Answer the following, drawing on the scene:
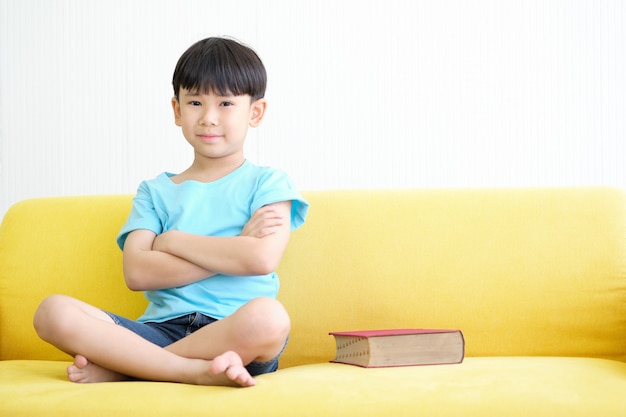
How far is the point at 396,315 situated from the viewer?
1959mm

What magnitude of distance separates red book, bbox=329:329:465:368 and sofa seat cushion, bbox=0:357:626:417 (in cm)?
13

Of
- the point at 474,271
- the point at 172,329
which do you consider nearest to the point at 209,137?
the point at 172,329

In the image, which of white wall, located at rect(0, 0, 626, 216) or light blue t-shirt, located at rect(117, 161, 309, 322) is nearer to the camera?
light blue t-shirt, located at rect(117, 161, 309, 322)

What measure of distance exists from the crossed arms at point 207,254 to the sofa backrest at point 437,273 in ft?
0.79

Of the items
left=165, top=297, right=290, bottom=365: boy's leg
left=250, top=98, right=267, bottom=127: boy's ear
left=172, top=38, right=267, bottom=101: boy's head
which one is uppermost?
left=172, top=38, right=267, bottom=101: boy's head

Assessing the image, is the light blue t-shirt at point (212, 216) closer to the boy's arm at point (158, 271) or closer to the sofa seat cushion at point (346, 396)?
the boy's arm at point (158, 271)

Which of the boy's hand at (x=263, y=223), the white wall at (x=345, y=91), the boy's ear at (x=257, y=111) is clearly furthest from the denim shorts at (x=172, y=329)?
the white wall at (x=345, y=91)

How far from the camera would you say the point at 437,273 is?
1968 mm

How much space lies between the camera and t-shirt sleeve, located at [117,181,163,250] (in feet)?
6.24

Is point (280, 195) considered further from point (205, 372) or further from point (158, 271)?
point (205, 372)

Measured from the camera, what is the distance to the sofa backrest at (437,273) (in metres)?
1.92

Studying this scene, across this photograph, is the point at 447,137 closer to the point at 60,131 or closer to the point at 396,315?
the point at 396,315

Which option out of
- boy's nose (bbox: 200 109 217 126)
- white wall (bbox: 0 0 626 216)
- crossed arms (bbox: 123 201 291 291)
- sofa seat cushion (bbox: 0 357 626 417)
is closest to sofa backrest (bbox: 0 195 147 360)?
crossed arms (bbox: 123 201 291 291)

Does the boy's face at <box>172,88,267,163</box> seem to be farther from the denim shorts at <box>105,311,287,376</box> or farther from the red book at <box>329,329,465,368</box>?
the red book at <box>329,329,465,368</box>
